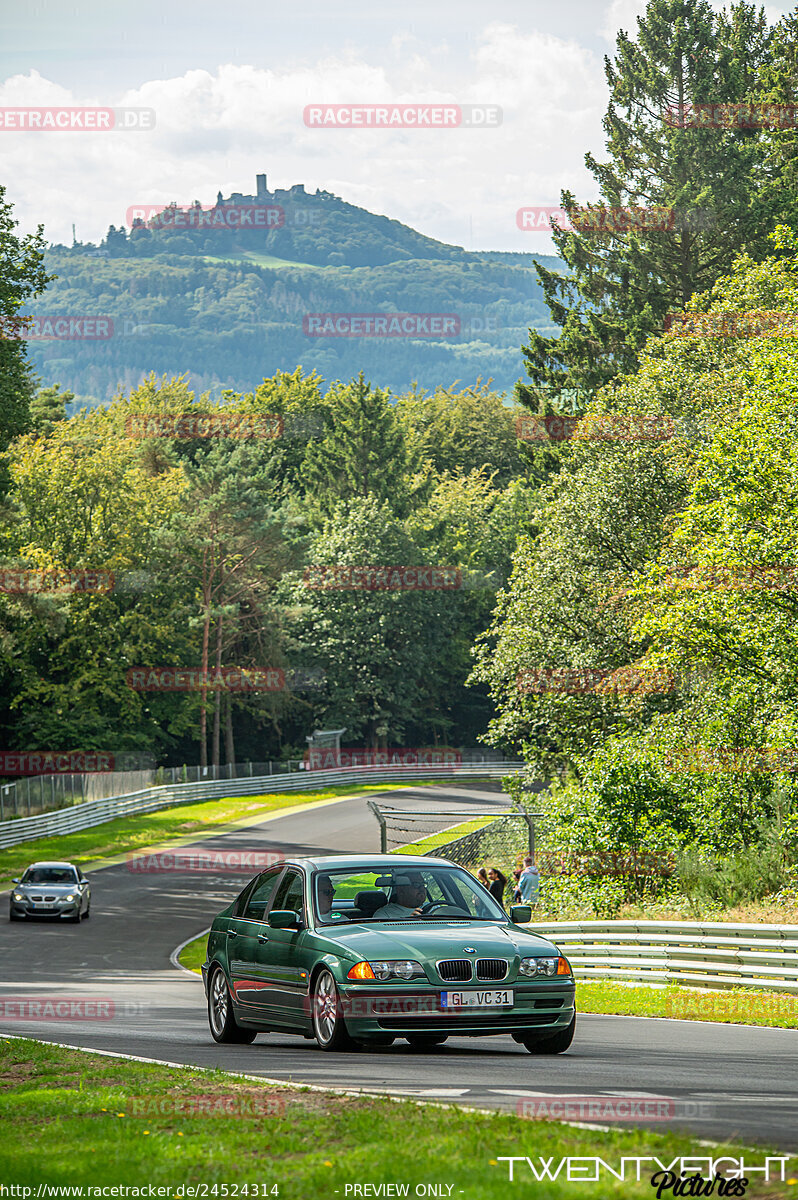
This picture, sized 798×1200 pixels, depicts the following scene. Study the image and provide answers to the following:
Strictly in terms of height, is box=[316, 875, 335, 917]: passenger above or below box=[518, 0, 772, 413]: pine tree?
below

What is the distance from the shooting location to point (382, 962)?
9.66 meters

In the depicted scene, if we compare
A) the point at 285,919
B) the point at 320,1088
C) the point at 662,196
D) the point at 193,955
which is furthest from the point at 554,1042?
the point at 662,196

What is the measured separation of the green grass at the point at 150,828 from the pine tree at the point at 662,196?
73.2 feet

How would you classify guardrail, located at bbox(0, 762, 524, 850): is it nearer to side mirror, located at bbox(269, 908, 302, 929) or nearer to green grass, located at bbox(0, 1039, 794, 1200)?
side mirror, located at bbox(269, 908, 302, 929)

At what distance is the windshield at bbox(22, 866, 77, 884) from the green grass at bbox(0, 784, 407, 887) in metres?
7.00

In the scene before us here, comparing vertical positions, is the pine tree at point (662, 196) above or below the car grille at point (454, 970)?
above

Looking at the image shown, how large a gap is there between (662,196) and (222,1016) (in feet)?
150

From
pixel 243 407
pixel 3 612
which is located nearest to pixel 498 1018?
pixel 3 612

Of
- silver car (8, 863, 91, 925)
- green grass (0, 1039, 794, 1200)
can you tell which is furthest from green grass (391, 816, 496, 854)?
green grass (0, 1039, 794, 1200)

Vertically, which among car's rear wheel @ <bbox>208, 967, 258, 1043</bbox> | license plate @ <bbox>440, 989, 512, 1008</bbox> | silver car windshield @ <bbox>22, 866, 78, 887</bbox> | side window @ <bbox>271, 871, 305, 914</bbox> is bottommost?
silver car windshield @ <bbox>22, 866, 78, 887</bbox>

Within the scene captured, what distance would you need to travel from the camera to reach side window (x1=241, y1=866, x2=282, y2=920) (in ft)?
38.0

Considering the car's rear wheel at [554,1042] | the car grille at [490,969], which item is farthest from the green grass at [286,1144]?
the car's rear wheel at [554,1042]

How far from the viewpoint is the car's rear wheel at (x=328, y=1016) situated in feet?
32.4

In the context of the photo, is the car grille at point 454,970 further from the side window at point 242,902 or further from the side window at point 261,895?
the side window at point 242,902
